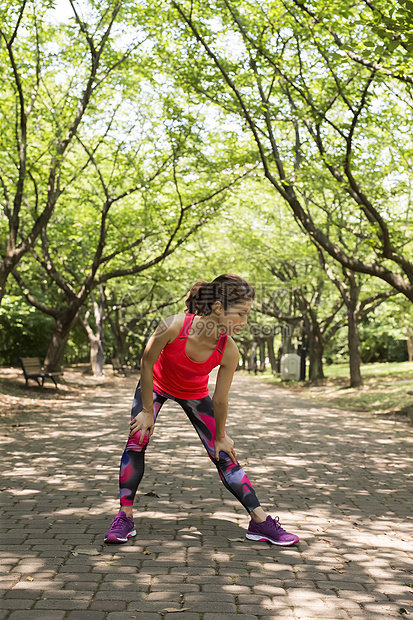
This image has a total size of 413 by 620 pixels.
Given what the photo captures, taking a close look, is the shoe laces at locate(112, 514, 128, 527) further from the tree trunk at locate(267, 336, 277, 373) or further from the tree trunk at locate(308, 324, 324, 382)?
the tree trunk at locate(267, 336, 277, 373)

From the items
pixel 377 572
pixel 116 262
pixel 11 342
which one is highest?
pixel 116 262

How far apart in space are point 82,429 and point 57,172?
25.9ft

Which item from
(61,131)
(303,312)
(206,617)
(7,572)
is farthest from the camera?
(303,312)

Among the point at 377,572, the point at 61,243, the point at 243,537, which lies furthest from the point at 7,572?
the point at 61,243

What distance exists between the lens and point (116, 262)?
25.5m

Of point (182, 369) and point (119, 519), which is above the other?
point (182, 369)

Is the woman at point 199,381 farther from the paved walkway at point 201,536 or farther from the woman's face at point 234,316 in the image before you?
the paved walkway at point 201,536

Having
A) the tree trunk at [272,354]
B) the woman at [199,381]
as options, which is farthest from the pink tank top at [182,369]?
the tree trunk at [272,354]

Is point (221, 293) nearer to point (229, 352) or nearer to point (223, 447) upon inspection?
point (229, 352)

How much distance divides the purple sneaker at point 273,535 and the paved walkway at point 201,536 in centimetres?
5

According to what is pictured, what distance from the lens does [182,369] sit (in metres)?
4.54

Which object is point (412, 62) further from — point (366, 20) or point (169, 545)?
point (169, 545)

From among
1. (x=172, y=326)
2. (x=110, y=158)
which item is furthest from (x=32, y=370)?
(x=172, y=326)

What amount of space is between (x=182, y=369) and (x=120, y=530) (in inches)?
47.1
